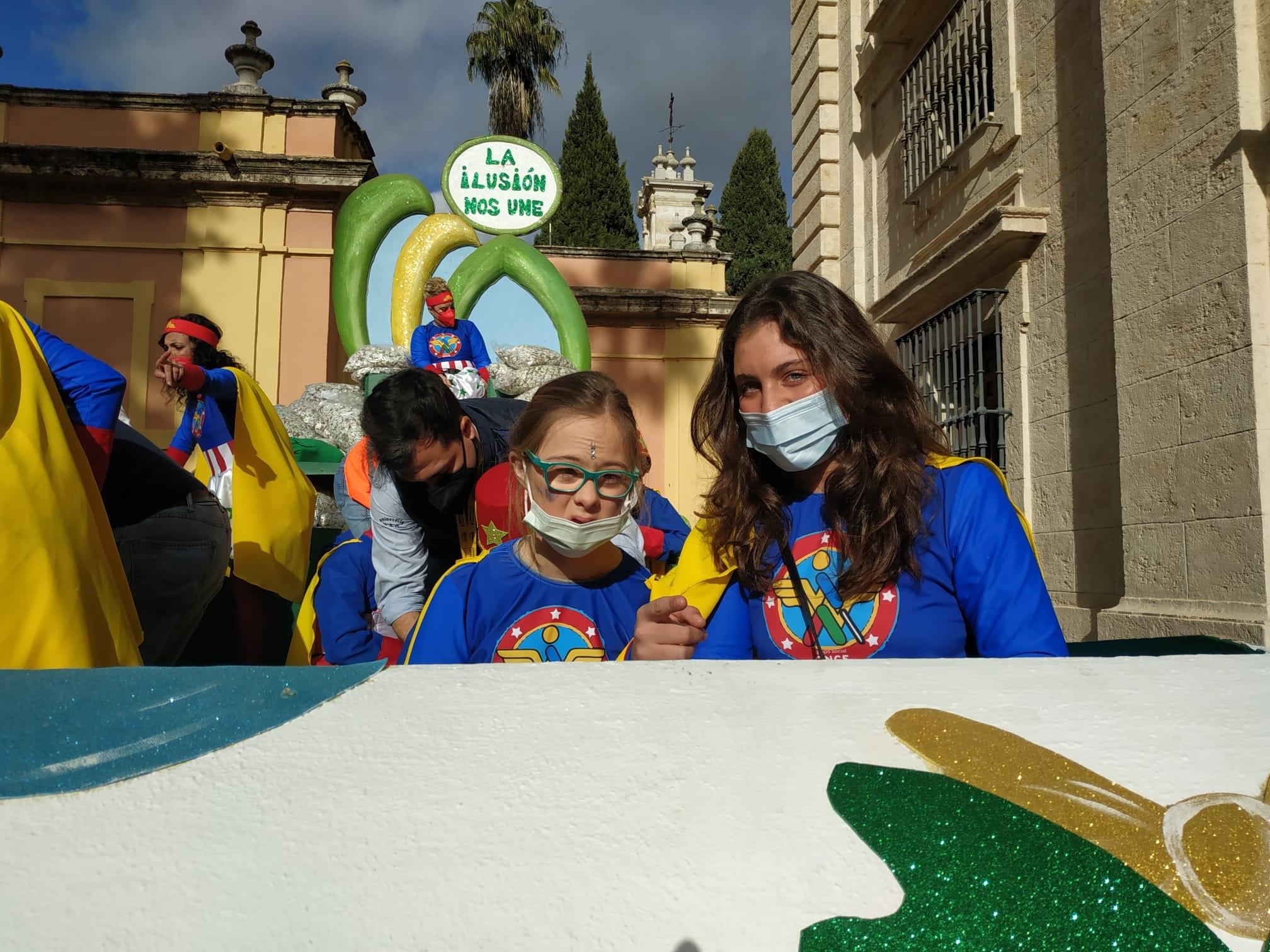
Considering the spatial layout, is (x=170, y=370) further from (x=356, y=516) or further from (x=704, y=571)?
(x=704, y=571)

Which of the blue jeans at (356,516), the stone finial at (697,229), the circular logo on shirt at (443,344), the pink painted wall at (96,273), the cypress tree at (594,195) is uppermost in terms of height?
the cypress tree at (594,195)

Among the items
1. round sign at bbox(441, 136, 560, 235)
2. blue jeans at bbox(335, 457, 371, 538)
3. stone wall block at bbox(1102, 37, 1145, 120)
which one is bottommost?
blue jeans at bbox(335, 457, 371, 538)

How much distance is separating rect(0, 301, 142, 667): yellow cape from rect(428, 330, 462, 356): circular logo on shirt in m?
5.64

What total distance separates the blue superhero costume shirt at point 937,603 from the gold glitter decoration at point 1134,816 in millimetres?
522

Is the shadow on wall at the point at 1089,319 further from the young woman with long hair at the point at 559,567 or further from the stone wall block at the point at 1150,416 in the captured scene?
the young woman with long hair at the point at 559,567

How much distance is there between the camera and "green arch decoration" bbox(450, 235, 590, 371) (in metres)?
9.00

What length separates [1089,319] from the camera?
534cm

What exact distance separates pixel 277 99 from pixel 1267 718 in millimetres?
11426

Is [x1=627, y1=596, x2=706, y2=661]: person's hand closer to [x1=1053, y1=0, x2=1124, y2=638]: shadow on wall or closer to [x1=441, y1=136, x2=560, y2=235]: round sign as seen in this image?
[x1=1053, y1=0, x2=1124, y2=638]: shadow on wall

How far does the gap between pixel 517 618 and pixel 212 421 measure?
6.95 feet

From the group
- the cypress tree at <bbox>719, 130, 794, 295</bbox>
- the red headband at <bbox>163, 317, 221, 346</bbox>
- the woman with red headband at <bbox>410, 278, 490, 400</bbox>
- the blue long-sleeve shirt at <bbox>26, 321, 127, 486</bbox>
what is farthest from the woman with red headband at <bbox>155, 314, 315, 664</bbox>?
the cypress tree at <bbox>719, 130, 794, 295</bbox>

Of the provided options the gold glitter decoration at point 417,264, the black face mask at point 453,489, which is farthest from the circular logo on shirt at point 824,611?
the gold glitter decoration at point 417,264

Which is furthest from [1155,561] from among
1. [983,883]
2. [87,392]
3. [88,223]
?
[88,223]

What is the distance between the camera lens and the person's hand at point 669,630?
4.63 ft
